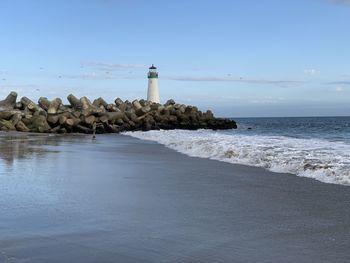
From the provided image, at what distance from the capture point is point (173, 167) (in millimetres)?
11438

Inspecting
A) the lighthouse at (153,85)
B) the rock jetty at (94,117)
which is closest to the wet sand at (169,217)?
the rock jetty at (94,117)

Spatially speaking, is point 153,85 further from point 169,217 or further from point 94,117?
point 169,217

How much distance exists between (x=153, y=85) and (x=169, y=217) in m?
50.1

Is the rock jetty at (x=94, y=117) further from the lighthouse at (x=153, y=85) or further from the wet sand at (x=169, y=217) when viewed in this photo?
the wet sand at (x=169, y=217)

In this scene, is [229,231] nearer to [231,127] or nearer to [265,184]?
[265,184]

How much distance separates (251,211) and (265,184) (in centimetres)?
254

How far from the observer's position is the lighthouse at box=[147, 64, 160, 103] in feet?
180

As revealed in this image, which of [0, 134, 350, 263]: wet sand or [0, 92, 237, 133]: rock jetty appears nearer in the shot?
[0, 134, 350, 263]: wet sand

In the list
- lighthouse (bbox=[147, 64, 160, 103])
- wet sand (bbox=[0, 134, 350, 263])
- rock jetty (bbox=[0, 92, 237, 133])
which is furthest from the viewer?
lighthouse (bbox=[147, 64, 160, 103])

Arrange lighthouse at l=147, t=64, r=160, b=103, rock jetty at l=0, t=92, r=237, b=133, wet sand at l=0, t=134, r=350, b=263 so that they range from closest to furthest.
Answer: wet sand at l=0, t=134, r=350, b=263, rock jetty at l=0, t=92, r=237, b=133, lighthouse at l=147, t=64, r=160, b=103

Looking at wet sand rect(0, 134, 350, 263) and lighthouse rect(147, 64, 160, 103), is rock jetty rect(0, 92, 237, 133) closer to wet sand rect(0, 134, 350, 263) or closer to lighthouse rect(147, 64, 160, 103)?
lighthouse rect(147, 64, 160, 103)

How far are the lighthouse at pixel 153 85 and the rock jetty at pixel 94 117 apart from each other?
6132 mm

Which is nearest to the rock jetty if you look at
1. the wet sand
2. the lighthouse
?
the lighthouse

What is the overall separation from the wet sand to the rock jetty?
20.3 m
